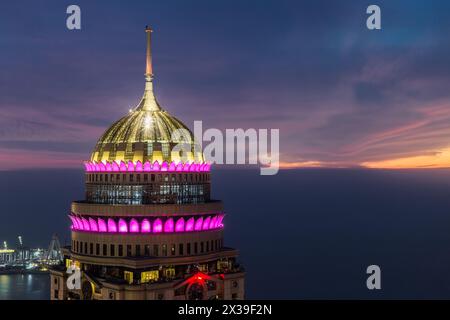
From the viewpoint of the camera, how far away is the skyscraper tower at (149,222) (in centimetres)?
6894

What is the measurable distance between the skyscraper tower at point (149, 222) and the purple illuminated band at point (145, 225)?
107 millimetres

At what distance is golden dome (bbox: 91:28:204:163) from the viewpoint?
72.9 meters

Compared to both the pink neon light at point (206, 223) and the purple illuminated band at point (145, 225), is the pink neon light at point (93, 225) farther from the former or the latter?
the pink neon light at point (206, 223)

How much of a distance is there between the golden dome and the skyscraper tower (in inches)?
4.5

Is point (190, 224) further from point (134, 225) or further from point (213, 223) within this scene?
point (134, 225)

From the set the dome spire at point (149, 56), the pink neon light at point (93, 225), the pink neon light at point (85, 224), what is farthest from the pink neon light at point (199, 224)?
the dome spire at point (149, 56)

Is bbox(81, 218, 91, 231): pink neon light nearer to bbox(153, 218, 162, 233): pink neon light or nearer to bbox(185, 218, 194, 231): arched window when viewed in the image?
bbox(153, 218, 162, 233): pink neon light

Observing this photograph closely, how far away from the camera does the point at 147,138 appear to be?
241ft

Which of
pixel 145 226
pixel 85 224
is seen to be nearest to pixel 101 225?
pixel 85 224

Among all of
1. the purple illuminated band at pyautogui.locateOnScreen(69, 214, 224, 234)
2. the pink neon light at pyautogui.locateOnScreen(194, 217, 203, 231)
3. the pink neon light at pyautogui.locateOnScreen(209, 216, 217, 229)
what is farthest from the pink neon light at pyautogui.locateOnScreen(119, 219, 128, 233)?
the pink neon light at pyautogui.locateOnScreen(209, 216, 217, 229)
